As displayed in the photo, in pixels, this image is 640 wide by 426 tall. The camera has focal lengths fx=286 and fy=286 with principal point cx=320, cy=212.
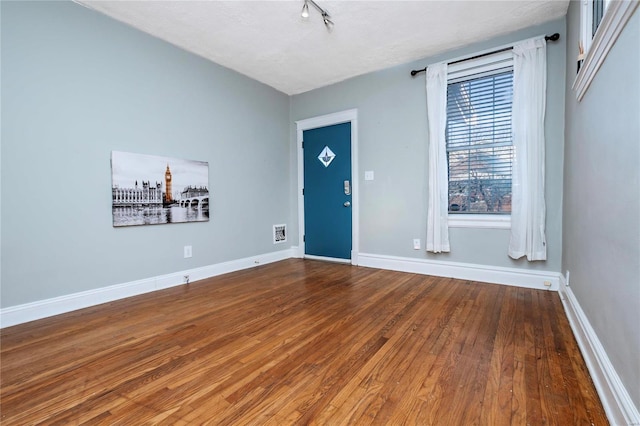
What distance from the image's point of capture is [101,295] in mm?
2645

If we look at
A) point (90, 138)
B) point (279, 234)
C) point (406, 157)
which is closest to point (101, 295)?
point (90, 138)

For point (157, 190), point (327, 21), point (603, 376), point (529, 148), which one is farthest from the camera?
point (157, 190)

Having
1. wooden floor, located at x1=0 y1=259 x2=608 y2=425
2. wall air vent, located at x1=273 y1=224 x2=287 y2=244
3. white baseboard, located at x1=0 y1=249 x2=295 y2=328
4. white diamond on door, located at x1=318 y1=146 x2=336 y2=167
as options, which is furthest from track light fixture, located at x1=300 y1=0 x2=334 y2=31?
white baseboard, located at x1=0 y1=249 x2=295 y2=328

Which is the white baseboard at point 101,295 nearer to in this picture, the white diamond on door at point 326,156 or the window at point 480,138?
the white diamond on door at point 326,156

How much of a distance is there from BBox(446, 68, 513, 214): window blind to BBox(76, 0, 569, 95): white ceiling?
0.52m

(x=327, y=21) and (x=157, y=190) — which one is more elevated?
(x=327, y=21)

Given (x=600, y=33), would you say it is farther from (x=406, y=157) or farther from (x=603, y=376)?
(x=406, y=157)

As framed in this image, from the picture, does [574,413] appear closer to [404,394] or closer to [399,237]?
[404,394]

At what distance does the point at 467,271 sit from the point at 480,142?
150 centimetres

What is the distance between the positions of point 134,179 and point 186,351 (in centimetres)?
192

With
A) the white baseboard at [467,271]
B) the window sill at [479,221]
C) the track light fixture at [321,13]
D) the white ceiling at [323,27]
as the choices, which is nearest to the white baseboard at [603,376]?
the white baseboard at [467,271]

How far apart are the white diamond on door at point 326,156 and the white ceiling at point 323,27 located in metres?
1.17

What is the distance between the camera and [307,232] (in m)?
4.74

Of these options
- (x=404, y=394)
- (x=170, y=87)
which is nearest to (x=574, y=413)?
(x=404, y=394)
